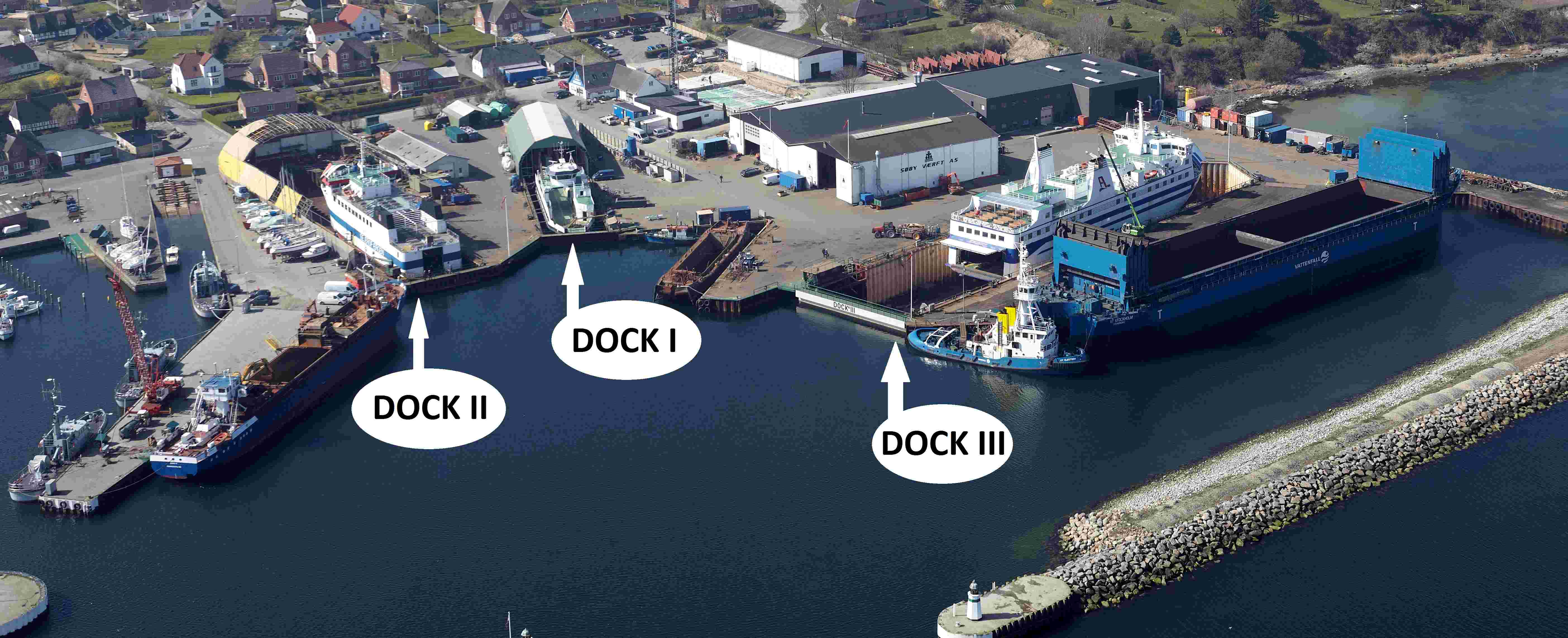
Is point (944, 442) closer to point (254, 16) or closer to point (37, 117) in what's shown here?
point (37, 117)

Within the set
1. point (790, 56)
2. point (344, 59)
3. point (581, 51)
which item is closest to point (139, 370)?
point (344, 59)

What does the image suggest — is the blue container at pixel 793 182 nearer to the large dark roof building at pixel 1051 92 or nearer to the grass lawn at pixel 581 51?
the large dark roof building at pixel 1051 92

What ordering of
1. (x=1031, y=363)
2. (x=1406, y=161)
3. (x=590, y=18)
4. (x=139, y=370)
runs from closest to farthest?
1. (x=139, y=370)
2. (x=1031, y=363)
3. (x=1406, y=161)
4. (x=590, y=18)

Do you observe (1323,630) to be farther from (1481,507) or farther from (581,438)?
(581,438)

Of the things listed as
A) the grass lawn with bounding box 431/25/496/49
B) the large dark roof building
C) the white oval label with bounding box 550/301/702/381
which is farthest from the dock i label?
the grass lawn with bounding box 431/25/496/49

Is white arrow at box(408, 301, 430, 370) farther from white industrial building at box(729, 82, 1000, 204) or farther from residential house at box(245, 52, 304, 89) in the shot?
residential house at box(245, 52, 304, 89)

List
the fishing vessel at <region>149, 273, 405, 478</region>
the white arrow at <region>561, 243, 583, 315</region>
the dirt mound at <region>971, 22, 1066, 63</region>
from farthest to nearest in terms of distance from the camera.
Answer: the dirt mound at <region>971, 22, 1066, 63</region>, the white arrow at <region>561, 243, 583, 315</region>, the fishing vessel at <region>149, 273, 405, 478</region>

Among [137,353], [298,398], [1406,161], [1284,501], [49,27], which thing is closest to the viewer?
[1284,501]
